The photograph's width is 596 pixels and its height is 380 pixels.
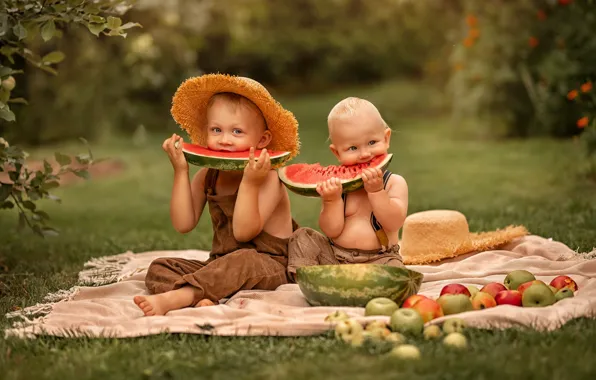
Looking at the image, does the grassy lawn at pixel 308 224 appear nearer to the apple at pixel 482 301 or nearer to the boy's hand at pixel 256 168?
the apple at pixel 482 301

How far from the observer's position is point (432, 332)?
3639 mm

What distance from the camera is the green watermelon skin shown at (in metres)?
4.12

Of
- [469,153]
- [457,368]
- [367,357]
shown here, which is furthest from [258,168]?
[469,153]

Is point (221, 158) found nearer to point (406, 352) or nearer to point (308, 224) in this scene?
point (406, 352)

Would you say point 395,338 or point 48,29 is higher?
point 48,29

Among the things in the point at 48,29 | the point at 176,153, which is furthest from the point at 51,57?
the point at 176,153

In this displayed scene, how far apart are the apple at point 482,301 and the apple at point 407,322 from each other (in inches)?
18.9

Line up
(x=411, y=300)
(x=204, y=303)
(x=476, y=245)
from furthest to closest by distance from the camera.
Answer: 1. (x=476, y=245)
2. (x=204, y=303)
3. (x=411, y=300)

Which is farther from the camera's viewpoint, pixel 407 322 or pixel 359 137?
pixel 359 137

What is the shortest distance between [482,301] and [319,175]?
1210 mm

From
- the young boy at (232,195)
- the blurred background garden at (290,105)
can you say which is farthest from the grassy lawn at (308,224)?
the young boy at (232,195)

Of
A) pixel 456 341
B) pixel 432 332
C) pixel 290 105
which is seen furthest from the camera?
pixel 290 105

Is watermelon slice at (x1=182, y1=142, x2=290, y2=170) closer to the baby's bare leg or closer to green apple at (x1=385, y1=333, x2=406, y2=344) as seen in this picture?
the baby's bare leg

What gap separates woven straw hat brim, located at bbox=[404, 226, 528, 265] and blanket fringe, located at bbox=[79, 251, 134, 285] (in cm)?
196
